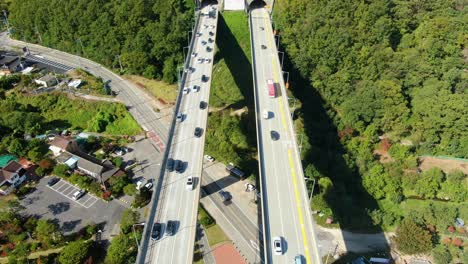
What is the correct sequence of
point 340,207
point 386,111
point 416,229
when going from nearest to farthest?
point 416,229, point 340,207, point 386,111

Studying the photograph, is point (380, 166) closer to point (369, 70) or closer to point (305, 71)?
point (369, 70)

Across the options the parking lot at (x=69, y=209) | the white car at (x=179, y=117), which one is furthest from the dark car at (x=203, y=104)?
the parking lot at (x=69, y=209)

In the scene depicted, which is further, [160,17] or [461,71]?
[160,17]

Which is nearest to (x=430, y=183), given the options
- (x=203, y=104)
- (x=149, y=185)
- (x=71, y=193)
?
(x=203, y=104)

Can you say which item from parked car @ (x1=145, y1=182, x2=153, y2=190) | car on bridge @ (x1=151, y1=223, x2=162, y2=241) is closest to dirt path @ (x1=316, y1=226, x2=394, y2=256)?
car on bridge @ (x1=151, y1=223, x2=162, y2=241)

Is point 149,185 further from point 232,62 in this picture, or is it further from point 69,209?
point 232,62

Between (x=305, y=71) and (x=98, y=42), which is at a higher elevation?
(x=98, y=42)

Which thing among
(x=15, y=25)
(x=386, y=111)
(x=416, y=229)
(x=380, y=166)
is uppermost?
(x=15, y=25)

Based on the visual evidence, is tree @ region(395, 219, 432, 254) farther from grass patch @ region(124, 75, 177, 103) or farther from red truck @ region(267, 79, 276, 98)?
grass patch @ region(124, 75, 177, 103)

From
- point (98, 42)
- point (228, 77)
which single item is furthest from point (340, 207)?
point (98, 42)
